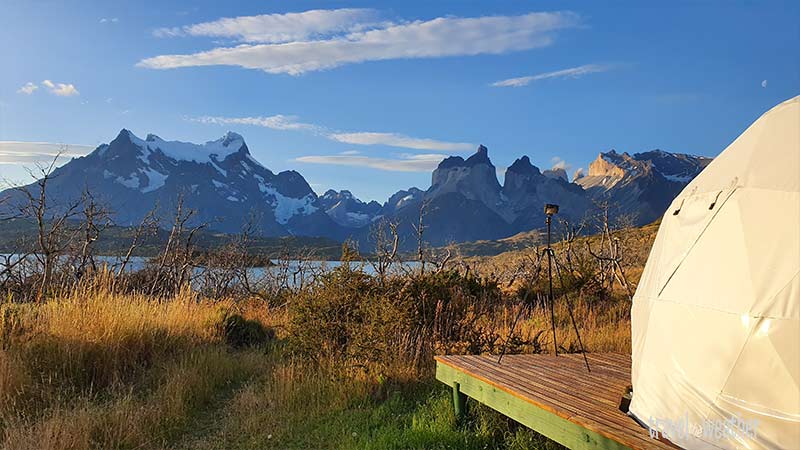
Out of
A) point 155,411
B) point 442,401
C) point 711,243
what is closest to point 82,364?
point 155,411

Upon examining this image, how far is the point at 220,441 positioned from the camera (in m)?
4.71

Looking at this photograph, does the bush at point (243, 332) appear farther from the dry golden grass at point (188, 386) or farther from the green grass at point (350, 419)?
the green grass at point (350, 419)

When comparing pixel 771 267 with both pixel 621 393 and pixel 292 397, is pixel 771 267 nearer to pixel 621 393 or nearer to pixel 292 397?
pixel 621 393

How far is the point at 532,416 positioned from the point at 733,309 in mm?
1388

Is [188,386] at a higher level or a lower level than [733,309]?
lower

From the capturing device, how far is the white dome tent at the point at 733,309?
2426 mm

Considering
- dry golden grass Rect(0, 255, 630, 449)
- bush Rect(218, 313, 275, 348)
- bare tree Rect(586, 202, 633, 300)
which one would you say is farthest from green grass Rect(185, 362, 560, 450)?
bare tree Rect(586, 202, 633, 300)

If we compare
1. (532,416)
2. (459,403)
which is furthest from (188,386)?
(532,416)

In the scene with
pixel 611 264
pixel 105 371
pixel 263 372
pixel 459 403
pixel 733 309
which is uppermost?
pixel 733 309

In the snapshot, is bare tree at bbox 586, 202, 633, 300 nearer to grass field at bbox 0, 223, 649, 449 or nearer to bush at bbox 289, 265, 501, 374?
grass field at bbox 0, 223, 649, 449

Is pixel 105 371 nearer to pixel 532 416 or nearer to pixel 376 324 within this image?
pixel 376 324

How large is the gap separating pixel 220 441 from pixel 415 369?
2052mm

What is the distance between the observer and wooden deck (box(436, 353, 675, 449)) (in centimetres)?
295

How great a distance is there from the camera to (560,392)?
370cm
